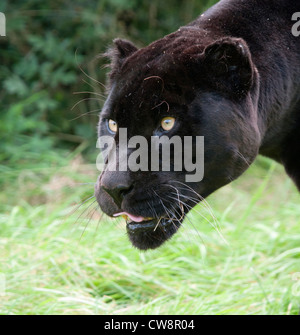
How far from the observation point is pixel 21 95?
6211mm

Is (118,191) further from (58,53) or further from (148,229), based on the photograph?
(58,53)

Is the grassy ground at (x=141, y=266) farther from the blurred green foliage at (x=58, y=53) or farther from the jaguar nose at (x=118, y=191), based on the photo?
the blurred green foliage at (x=58, y=53)

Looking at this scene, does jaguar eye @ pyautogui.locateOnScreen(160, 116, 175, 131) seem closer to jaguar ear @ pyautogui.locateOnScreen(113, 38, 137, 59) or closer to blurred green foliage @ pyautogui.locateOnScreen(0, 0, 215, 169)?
→ jaguar ear @ pyautogui.locateOnScreen(113, 38, 137, 59)

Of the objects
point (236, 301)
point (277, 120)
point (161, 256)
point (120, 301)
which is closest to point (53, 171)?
point (161, 256)

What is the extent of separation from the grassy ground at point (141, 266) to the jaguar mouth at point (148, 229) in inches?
9.9

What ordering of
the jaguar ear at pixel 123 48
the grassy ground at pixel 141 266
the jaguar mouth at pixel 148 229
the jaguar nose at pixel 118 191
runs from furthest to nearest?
the grassy ground at pixel 141 266 → the jaguar ear at pixel 123 48 → the jaguar mouth at pixel 148 229 → the jaguar nose at pixel 118 191

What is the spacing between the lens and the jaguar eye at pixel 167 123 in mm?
2402

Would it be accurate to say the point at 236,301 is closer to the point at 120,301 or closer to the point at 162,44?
the point at 120,301

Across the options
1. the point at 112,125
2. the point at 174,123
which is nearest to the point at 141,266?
the point at 112,125

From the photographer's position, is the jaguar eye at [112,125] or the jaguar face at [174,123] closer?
the jaguar face at [174,123]

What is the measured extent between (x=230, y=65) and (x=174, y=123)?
13.8 inches

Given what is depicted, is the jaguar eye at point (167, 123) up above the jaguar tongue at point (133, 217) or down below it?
A: above

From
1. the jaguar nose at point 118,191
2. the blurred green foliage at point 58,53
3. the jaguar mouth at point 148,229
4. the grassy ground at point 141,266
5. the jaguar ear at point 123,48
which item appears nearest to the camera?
the jaguar nose at point 118,191

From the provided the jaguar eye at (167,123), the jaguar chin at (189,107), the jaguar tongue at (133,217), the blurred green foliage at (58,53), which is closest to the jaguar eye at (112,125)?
the jaguar chin at (189,107)
